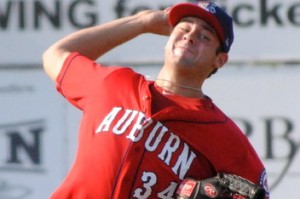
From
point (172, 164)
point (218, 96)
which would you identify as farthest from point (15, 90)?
point (172, 164)

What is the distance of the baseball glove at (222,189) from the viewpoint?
335 cm

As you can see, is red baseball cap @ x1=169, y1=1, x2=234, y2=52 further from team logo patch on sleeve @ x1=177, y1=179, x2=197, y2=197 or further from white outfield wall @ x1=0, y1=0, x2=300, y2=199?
white outfield wall @ x1=0, y1=0, x2=300, y2=199

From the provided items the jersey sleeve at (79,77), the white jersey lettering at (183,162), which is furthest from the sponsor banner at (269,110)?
the white jersey lettering at (183,162)

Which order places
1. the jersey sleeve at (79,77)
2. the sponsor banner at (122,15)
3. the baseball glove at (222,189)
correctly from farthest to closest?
the sponsor banner at (122,15) → the jersey sleeve at (79,77) → the baseball glove at (222,189)

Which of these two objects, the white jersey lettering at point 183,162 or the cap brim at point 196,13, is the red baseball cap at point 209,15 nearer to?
the cap brim at point 196,13

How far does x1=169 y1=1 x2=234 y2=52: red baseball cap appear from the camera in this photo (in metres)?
3.61

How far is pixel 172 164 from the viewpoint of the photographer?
11.3 ft

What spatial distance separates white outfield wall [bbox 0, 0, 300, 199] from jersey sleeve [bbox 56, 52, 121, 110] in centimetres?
133

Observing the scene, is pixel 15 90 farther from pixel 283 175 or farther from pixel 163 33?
pixel 163 33

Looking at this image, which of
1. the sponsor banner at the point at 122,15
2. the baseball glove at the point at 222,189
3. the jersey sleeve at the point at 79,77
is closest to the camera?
the baseball glove at the point at 222,189

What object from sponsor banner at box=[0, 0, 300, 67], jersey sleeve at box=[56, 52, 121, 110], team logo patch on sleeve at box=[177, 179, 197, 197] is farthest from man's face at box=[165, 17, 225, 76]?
sponsor banner at box=[0, 0, 300, 67]

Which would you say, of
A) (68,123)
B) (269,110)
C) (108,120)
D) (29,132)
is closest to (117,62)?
(68,123)

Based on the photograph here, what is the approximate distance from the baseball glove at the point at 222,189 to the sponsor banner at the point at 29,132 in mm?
1643

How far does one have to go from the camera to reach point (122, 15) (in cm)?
497
